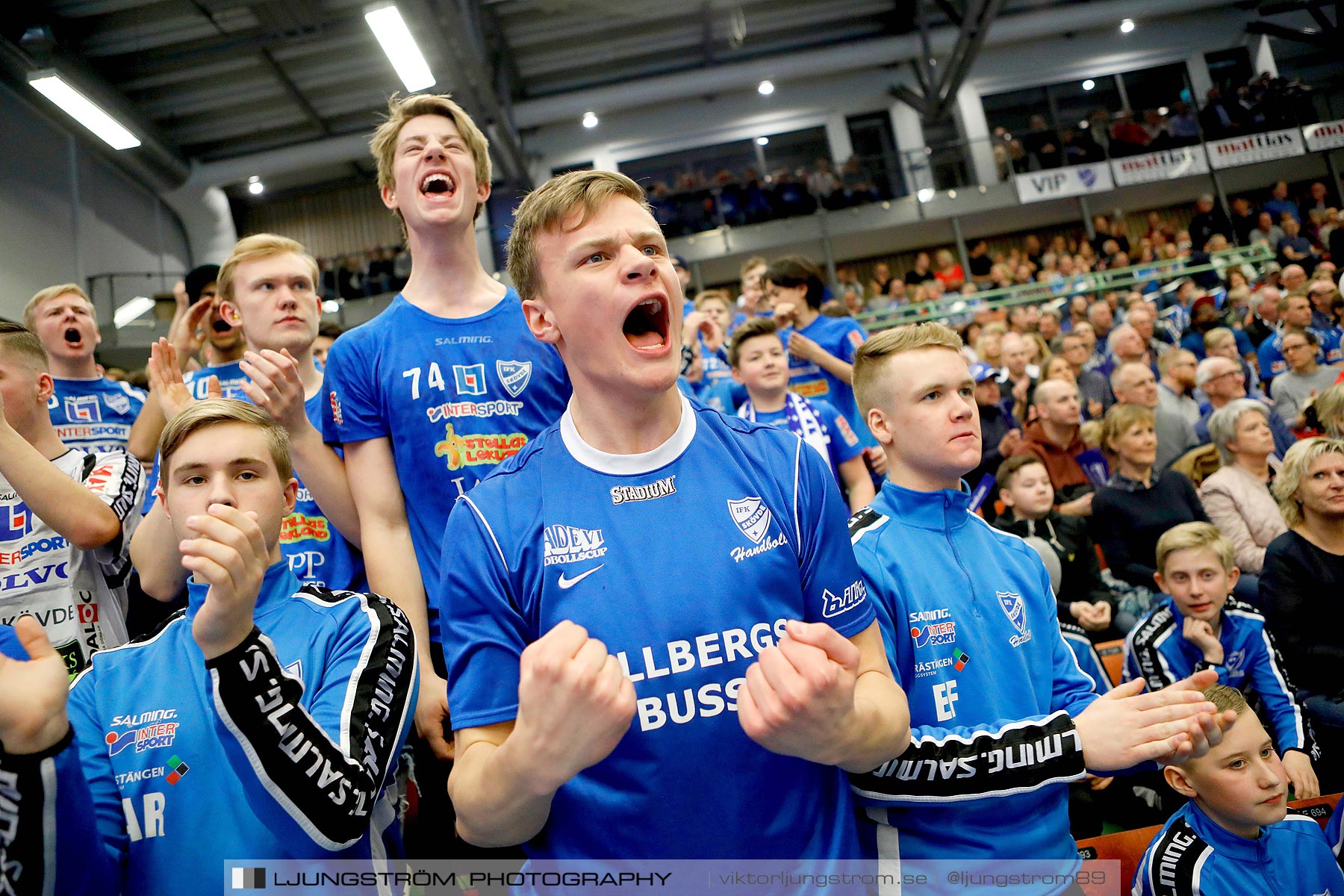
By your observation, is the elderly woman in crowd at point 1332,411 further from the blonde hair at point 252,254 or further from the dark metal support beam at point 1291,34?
the dark metal support beam at point 1291,34

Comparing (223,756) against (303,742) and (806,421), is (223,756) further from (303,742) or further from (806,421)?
(806,421)

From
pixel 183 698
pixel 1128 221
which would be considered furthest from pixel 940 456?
pixel 1128 221

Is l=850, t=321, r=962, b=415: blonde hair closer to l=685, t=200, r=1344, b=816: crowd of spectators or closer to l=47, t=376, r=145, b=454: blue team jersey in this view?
l=685, t=200, r=1344, b=816: crowd of spectators

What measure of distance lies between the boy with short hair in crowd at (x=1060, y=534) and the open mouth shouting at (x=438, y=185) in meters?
Answer: 3.48

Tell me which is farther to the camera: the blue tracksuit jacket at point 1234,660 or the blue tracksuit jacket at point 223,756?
the blue tracksuit jacket at point 1234,660

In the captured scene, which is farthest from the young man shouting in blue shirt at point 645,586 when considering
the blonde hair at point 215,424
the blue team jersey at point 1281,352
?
the blue team jersey at point 1281,352

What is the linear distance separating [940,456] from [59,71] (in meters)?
12.8

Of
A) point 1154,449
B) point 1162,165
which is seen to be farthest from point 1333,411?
point 1162,165

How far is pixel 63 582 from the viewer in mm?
2498

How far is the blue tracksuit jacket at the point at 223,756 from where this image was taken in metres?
1.48

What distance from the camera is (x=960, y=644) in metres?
2.02

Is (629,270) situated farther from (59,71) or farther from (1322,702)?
(59,71)

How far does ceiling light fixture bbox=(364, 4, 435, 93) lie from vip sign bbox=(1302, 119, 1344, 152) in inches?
668

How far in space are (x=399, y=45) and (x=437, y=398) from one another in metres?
10.1
